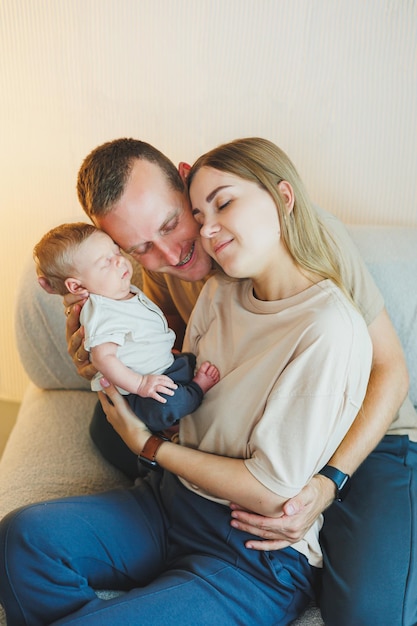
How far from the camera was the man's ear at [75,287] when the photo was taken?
1.34 metres

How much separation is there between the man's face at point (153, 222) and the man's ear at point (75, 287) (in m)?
0.15

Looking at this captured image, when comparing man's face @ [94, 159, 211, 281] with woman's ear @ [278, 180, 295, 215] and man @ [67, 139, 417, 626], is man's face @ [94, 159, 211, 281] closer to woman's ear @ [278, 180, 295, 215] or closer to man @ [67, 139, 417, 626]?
man @ [67, 139, 417, 626]

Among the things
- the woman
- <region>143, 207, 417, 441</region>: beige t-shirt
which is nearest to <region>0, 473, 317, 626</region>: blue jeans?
the woman

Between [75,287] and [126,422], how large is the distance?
0.32 meters

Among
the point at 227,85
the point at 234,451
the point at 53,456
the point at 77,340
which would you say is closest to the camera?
the point at 234,451

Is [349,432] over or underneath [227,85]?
underneath

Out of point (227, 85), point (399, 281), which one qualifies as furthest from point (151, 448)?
point (227, 85)

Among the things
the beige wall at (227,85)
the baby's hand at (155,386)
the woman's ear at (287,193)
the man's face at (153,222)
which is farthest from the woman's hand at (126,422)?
the beige wall at (227,85)

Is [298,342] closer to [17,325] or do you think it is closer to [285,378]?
[285,378]

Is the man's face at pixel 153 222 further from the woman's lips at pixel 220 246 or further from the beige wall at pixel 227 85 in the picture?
the beige wall at pixel 227 85

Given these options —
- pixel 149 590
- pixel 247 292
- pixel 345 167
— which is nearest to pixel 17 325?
pixel 247 292

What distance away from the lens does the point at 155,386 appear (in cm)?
133

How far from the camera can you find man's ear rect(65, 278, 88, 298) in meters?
1.34

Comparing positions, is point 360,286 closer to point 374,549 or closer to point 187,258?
point 187,258
